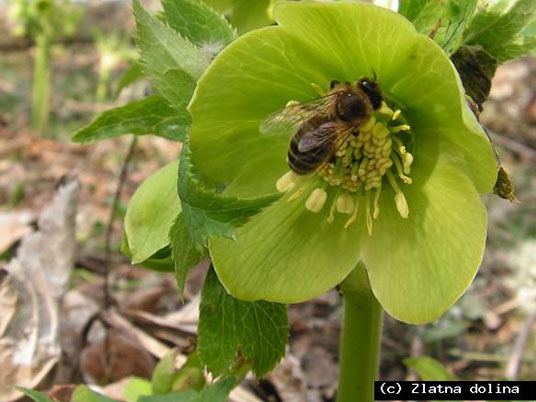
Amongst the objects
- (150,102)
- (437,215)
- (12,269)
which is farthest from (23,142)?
(437,215)

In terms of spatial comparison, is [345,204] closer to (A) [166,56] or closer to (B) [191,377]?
(A) [166,56]

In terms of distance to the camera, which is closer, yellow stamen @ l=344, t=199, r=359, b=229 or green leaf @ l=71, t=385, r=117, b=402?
yellow stamen @ l=344, t=199, r=359, b=229

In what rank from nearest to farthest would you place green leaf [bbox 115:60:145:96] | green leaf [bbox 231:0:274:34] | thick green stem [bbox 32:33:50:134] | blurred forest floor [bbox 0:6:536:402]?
green leaf [bbox 231:0:274:34] → green leaf [bbox 115:60:145:96] → blurred forest floor [bbox 0:6:536:402] → thick green stem [bbox 32:33:50:134]

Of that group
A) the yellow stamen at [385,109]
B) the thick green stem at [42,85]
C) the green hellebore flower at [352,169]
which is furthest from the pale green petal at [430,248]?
the thick green stem at [42,85]

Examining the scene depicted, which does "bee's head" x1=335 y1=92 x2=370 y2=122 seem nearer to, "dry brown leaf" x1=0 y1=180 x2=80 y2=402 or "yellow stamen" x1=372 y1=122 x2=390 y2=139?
"yellow stamen" x1=372 y1=122 x2=390 y2=139

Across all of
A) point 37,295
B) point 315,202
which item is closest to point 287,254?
point 315,202

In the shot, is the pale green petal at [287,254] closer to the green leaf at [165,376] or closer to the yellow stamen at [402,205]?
the yellow stamen at [402,205]

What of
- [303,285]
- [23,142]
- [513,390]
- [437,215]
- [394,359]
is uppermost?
[437,215]

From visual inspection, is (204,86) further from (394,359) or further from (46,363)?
(394,359)

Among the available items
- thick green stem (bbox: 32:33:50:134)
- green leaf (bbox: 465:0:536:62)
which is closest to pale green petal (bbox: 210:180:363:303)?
green leaf (bbox: 465:0:536:62)
